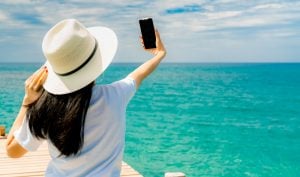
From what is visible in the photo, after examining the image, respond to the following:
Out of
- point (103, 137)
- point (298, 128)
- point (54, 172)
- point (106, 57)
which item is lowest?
point (298, 128)

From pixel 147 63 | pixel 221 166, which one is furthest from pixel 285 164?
pixel 147 63

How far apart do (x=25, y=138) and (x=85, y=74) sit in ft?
1.21

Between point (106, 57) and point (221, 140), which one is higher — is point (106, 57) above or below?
above

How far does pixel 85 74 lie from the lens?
1818mm

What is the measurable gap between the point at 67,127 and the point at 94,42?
1.22ft

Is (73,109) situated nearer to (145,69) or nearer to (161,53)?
(145,69)

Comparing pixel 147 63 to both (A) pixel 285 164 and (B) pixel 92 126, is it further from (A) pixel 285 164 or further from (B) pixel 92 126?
(A) pixel 285 164

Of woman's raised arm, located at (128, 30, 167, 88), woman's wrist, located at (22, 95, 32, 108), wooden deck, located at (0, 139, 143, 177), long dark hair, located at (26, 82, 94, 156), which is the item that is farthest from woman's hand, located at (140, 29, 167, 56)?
wooden deck, located at (0, 139, 143, 177)

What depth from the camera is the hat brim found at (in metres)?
1.80

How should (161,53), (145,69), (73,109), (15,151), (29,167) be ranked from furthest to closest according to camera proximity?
(29,167) → (161,53) → (145,69) → (15,151) → (73,109)

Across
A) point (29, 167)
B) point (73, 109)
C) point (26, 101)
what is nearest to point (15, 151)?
point (26, 101)

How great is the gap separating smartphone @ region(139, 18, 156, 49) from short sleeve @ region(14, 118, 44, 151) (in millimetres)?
947

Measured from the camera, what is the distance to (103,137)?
1.92 m

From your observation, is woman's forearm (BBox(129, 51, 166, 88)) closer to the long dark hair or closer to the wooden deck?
the long dark hair
